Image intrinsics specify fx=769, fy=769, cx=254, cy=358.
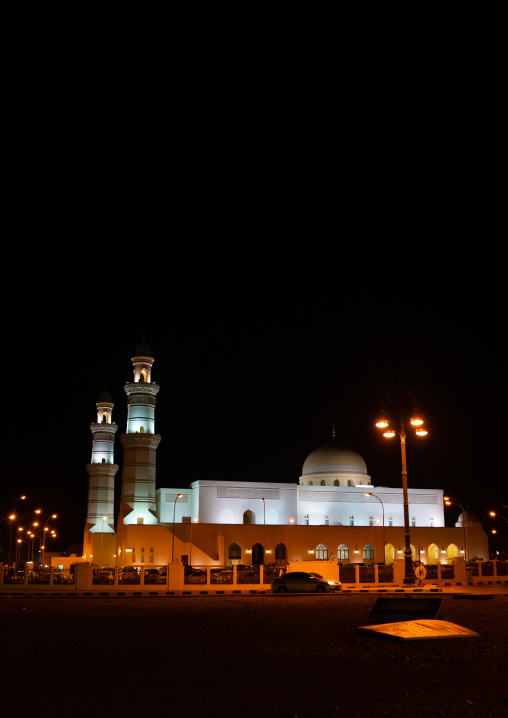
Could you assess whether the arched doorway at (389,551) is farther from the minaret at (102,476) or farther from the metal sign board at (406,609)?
the metal sign board at (406,609)

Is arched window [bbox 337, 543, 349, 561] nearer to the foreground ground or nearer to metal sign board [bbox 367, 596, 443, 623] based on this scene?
the foreground ground

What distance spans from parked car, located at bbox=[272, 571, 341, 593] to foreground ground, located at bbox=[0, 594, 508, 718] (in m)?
12.1

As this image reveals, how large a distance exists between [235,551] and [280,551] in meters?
3.67

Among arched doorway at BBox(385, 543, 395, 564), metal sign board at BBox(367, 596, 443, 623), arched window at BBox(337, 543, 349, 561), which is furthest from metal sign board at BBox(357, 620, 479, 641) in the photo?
arched doorway at BBox(385, 543, 395, 564)

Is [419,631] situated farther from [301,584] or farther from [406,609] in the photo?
[301,584]

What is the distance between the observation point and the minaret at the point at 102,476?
208 ft

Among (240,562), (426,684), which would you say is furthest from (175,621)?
(240,562)

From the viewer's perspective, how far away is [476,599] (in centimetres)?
2238

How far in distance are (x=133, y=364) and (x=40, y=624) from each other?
47212 mm

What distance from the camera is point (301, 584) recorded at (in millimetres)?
27516

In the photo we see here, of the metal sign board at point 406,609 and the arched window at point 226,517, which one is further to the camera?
the arched window at point 226,517

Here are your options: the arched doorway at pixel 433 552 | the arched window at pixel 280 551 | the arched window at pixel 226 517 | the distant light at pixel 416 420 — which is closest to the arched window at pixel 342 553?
the arched window at pixel 280 551

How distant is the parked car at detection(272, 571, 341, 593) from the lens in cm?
2748

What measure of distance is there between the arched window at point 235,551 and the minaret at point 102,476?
9.95 m
